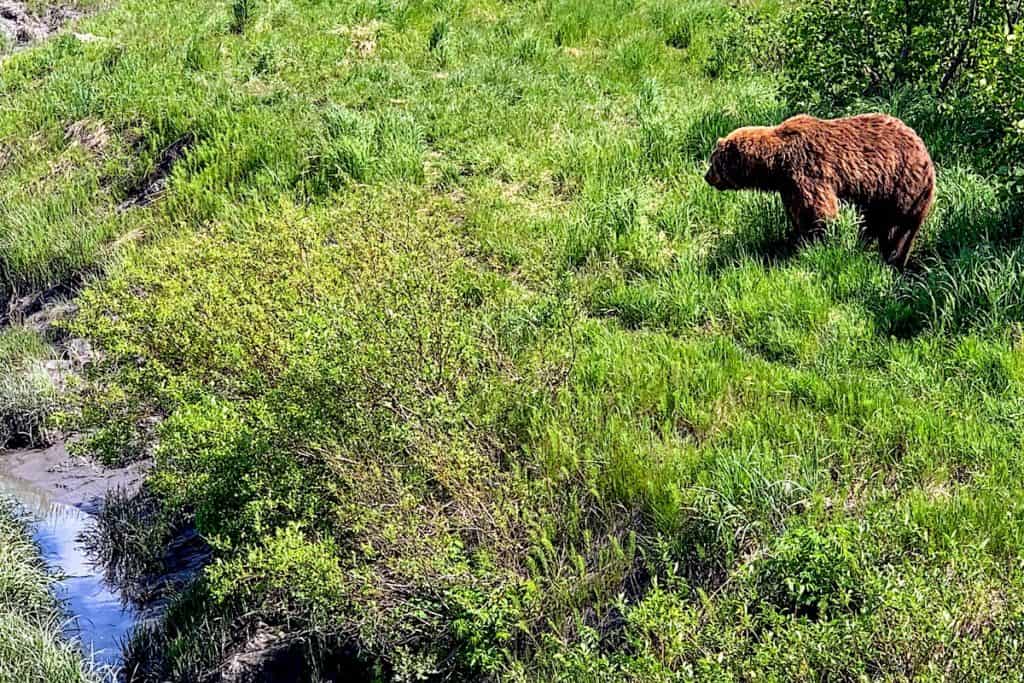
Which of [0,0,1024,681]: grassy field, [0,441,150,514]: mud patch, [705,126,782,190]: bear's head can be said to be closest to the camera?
[0,0,1024,681]: grassy field

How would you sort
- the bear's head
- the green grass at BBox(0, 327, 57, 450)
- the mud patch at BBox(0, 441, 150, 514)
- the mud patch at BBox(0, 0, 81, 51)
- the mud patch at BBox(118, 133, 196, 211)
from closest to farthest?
the bear's head → the mud patch at BBox(0, 441, 150, 514) → the green grass at BBox(0, 327, 57, 450) → the mud patch at BBox(118, 133, 196, 211) → the mud patch at BBox(0, 0, 81, 51)

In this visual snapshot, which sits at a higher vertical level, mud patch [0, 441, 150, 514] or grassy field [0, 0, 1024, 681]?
grassy field [0, 0, 1024, 681]

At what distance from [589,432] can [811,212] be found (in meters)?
2.41

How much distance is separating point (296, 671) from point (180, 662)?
0.71 metres

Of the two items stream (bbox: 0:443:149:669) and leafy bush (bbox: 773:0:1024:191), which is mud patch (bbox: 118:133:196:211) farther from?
leafy bush (bbox: 773:0:1024:191)

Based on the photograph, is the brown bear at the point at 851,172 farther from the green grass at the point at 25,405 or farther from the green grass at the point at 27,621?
the green grass at the point at 25,405

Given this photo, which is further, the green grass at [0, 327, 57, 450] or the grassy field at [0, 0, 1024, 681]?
the green grass at [0, 327, 57, 450]

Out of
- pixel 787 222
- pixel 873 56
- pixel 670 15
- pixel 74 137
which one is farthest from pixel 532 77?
pixel 74 137

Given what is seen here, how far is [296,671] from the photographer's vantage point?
571 centimetres

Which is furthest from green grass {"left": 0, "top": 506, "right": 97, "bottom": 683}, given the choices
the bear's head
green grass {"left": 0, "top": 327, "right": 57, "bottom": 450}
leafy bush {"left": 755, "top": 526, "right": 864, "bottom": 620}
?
the bear's head

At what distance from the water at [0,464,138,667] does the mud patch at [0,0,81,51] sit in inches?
470

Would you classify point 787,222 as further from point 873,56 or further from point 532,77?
point 532,77

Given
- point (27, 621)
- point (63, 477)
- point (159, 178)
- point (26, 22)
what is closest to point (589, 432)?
point (27, 621)

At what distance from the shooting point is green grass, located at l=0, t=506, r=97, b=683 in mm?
5742
